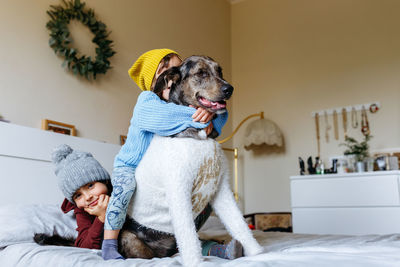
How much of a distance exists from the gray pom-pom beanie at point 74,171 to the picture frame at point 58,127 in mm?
893

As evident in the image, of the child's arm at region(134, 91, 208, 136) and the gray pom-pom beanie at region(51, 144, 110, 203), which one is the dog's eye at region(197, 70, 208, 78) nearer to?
the child's arm at region(134, 91, 208, 136)

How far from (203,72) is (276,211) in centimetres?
317

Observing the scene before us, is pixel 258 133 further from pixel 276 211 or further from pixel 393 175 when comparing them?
pixel 393 175

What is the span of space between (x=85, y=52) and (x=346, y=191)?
96.6 inches

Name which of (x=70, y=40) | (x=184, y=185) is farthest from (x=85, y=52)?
(x=184, y=185)

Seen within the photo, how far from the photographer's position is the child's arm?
1.01 metres

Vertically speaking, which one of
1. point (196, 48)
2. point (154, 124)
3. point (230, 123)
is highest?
point (196, 48)

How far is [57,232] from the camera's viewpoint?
145 centimetres

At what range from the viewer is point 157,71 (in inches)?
49.9

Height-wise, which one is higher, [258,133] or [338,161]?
[258,133]

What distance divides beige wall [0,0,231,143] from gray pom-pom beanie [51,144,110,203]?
88cm

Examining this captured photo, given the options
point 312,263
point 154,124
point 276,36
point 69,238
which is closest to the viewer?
point 312,263

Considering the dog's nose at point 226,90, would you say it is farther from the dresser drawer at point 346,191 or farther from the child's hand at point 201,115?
the dresser drawer at point 346,191

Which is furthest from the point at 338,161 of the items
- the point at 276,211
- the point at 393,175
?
the point at 276,211
